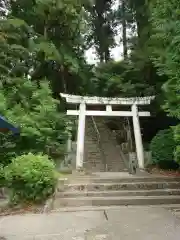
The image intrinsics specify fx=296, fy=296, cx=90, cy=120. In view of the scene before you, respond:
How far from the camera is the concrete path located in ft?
16.5

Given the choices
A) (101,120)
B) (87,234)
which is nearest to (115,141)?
(101,120)

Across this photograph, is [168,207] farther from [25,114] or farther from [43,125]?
[25,114]

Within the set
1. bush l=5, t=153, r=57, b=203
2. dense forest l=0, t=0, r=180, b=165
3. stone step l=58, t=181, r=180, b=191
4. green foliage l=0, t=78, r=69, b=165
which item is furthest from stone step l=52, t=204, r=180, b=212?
green foliage l=0, t=78, r=69, b=165

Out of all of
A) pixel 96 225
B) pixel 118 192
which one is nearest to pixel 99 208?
pixel 118 192

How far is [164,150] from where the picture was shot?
11156 mm

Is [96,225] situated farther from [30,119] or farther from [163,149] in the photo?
[163,149]

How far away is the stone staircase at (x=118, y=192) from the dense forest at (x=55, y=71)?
224 cm

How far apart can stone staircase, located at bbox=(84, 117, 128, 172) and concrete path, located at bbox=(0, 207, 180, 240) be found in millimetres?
5785

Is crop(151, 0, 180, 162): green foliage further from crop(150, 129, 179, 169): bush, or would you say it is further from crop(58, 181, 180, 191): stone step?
crop(150, 129, 179, 169): bush

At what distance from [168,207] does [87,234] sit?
303cm

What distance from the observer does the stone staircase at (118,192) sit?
7.79 m

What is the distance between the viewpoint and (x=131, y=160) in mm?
10922

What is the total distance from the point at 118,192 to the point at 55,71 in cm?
1031

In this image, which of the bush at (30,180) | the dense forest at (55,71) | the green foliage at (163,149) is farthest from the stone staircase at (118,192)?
the dense forest at (55,71)
